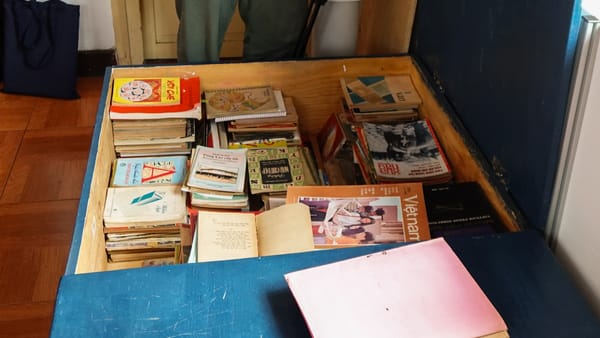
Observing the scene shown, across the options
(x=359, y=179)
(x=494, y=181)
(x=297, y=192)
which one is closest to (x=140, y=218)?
(x=297, y=192)

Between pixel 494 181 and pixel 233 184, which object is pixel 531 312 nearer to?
pixel 494 181

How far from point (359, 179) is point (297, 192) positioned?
0.27 meters

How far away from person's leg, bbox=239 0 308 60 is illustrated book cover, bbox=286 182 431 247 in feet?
2.51

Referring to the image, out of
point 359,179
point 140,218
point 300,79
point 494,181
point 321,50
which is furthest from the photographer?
point 321,50

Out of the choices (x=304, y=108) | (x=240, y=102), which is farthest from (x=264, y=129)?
(x=304, y=108)

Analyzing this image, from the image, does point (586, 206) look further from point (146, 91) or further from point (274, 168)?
point (146, 91)

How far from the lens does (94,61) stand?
295 centimetres

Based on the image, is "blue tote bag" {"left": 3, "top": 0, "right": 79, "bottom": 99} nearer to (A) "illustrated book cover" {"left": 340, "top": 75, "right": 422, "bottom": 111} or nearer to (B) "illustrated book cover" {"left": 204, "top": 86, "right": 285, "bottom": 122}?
(B) "illustrated book cover" {"left": 204, "top": 86, "right": 285, "bottom": 122}

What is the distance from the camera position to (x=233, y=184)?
1.47m

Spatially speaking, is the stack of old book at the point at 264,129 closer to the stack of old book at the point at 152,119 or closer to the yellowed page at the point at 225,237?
the stack of old book at the point at 152,119

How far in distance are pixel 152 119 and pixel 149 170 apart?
0.15 meters

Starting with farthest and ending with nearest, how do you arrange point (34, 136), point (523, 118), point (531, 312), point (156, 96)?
point (34, 136), point (156, 96), point (523, 118), point (531, 312)

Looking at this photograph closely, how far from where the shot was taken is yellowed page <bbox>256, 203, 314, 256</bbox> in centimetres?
121

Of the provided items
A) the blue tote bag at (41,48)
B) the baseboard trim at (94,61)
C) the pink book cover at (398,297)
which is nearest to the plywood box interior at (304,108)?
the pink book cover at (398,297)
